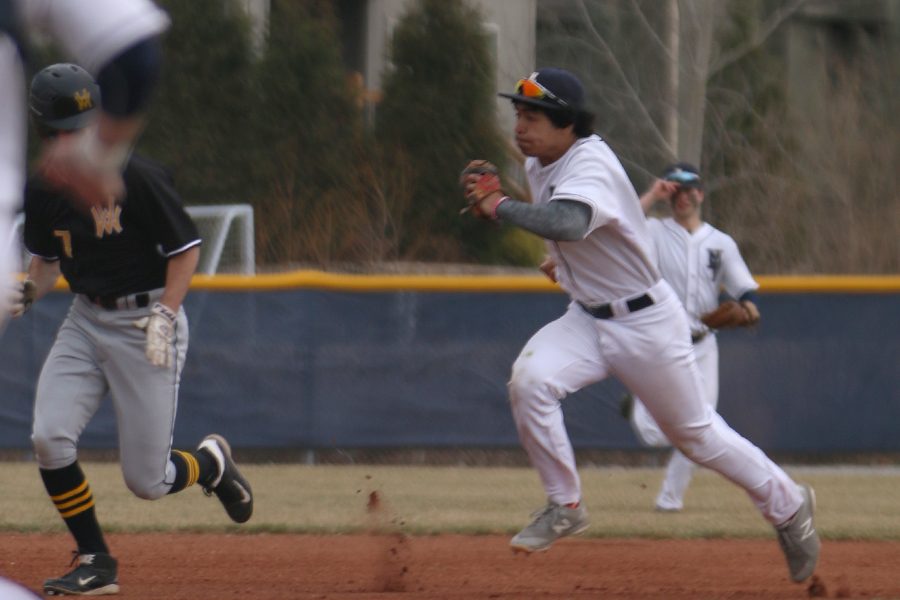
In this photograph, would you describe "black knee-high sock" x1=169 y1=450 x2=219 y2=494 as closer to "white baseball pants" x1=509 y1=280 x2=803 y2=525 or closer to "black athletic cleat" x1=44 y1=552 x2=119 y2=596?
"black athletic cleat" x1=44 y1=552 x2=119 y2=596

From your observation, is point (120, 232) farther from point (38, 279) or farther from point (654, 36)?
point (654, 36)

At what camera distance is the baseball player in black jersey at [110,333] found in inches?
211

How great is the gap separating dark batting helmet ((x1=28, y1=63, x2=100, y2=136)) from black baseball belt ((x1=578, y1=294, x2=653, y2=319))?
76.5 inches

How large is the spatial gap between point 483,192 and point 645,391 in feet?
3.09

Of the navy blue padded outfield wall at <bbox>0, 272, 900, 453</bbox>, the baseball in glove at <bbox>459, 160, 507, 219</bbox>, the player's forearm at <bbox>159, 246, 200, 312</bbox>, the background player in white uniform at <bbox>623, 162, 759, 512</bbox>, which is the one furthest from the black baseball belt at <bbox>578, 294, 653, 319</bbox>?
the navy blue padded outfield wall at <bbox>0, 272, 900, 453</bbox>

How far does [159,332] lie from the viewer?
17.3 feet

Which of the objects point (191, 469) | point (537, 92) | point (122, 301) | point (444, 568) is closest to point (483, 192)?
point (537, 92)

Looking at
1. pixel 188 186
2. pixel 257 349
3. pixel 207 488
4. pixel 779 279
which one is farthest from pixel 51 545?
pixel 188 186

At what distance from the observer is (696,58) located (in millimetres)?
19062

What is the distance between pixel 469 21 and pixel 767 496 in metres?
12.4

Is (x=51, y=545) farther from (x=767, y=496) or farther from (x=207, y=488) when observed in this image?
(x=767, y=496)

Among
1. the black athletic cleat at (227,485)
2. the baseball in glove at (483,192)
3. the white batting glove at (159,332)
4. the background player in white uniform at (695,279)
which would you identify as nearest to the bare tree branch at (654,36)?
the background player in white uniform at (695,279)

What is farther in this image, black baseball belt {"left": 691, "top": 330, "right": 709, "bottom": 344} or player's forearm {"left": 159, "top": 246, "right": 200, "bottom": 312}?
black baseball belt {"left": 691, "top": 330, "right": 709, "bottom": 344}

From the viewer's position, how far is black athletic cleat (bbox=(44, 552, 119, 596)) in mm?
5320
